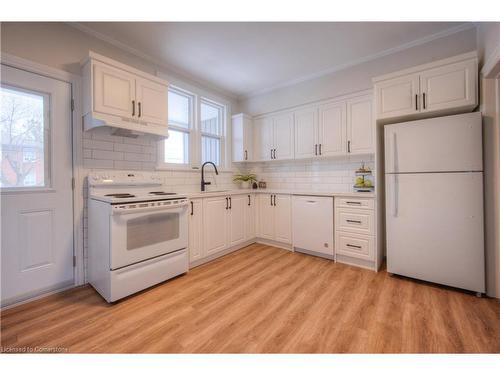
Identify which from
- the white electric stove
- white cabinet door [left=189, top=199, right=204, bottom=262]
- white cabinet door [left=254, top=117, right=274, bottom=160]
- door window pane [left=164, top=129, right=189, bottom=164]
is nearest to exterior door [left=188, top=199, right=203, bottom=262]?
white cabinet door [left=189, top=199, right=204, bottom=262]

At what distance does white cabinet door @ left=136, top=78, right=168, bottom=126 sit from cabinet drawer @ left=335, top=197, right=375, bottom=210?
92.5 inches

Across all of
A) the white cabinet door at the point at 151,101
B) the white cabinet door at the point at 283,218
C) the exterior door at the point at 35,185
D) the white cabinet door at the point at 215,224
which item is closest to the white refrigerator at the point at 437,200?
the white cabinet door at the point at 283,218

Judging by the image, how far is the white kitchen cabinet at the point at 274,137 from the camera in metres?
3.58

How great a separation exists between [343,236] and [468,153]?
1453 mm

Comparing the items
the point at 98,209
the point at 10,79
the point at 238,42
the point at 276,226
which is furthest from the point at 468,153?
the point at 10,79

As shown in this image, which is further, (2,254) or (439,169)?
(439,169)

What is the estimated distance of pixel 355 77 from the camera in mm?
3020

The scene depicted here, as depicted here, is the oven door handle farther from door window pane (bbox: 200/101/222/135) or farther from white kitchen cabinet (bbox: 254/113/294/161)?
white kitchen cabinet (bbox: 254/113/294/161)

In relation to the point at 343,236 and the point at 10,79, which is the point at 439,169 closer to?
the point at 343,236

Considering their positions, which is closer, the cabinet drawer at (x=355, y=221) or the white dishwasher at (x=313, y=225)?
the cabinet drawer at (x=355, y=221)

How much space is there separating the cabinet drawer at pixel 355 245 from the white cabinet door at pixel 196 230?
5.72 ft

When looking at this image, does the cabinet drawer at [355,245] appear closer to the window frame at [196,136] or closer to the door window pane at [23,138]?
the window frame at [196,136]

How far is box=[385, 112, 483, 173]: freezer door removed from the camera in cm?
195

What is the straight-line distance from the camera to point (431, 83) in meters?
2.17
